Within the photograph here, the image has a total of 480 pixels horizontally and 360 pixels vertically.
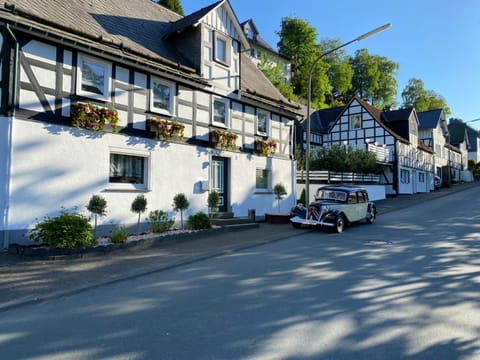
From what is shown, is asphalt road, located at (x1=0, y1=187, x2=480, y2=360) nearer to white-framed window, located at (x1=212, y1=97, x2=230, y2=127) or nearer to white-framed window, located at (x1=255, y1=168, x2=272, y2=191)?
white-framed window, located at (x1=212, y1=97, x2=230, y2=127)

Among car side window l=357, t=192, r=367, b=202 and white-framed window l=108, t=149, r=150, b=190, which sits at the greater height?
white-framed window l=108, t=149, r=150, b=190

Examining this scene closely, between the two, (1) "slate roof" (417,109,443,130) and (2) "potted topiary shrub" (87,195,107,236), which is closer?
(2) "potted topiary shrub" (87,195,107,236)

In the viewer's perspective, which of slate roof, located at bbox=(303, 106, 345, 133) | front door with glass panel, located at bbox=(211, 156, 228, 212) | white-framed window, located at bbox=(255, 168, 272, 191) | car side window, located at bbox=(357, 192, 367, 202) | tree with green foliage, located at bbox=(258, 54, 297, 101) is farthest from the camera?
slate roof, located at bbox=(303, 106, 345, 133)

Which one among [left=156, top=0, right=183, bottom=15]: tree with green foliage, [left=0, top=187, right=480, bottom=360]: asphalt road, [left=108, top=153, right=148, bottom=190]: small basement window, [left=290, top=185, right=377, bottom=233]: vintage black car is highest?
[left=156, top=0, right=183, bottom=15]: tree with green foliage

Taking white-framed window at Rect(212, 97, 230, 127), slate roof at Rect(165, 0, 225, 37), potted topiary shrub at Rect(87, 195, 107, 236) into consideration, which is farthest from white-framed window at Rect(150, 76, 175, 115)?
potted topiary shrub at Rect(87, 195, 107, 236)

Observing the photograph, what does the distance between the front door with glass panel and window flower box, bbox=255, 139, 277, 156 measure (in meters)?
2.15

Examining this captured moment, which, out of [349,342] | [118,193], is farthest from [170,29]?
[349,342]

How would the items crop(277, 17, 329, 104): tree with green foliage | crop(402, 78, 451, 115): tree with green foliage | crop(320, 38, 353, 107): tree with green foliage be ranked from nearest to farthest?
crop(277, 17, 329, 104): tree with green foliage < crop(320, 38, 353, 107): tree with green foliage < crop(402, 78, 451, 115): tree with green foliage

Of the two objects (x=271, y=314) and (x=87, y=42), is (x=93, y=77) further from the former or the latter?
(x=271, y=314)

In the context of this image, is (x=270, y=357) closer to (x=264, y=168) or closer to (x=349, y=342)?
(x=349, y=342)

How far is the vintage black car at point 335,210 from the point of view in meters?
13.4

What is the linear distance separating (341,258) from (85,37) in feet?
31.0

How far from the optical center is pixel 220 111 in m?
15.9

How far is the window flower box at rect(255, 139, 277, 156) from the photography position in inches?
684
